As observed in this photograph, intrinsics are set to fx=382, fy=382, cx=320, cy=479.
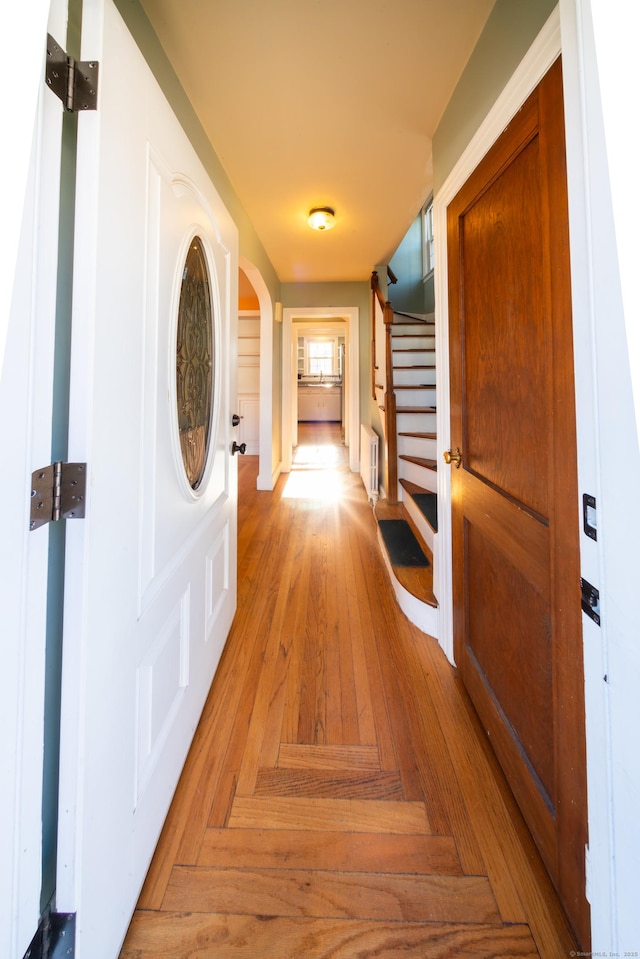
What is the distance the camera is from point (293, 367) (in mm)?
5418

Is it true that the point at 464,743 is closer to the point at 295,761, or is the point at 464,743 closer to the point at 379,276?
the point at 295,761

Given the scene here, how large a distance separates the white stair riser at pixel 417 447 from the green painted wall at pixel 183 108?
6.54 feet

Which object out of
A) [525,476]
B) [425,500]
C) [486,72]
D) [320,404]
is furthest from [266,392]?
[320,404]

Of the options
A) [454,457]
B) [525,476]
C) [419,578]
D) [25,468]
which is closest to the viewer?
[25,468]

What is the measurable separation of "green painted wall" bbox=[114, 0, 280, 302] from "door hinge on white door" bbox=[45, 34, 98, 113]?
86cm

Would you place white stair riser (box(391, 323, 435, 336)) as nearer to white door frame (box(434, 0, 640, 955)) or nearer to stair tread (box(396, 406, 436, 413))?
stair tread (box(396, 406, 436, 413))

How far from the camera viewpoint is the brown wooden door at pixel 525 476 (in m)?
0.80

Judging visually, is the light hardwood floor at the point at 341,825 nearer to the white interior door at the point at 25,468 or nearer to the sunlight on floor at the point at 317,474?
the white interior door at the point at 25,468

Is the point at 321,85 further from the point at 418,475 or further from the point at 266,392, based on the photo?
the point at 266,392

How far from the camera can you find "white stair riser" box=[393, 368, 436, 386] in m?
3.56

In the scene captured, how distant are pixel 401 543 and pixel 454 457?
1174 millimetres

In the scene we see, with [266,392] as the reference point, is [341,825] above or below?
below

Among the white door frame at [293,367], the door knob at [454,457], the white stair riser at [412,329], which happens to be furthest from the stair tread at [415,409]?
the door knob at [454,457]

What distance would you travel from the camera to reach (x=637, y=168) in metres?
0.54
